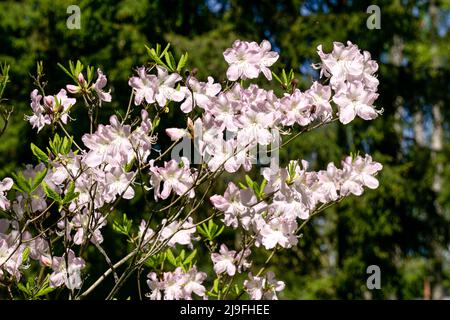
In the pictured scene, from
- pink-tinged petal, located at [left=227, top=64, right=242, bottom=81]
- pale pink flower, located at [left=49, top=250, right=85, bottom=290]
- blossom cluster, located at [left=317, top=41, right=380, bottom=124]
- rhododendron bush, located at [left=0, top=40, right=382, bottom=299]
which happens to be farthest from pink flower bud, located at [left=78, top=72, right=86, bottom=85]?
blossom cluster, located at [left=317, top=41, right=380, bottom=124]

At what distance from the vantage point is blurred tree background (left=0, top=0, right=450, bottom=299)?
5.79m

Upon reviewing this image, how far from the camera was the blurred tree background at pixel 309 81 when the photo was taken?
5.79 meters

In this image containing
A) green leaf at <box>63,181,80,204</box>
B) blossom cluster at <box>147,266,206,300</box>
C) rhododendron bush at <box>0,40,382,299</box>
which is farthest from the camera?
blossom cluster at <box>147,266,206,300</box>

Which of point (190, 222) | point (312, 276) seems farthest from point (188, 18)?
point (190, 222)

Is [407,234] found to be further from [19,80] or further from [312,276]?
[19,80]

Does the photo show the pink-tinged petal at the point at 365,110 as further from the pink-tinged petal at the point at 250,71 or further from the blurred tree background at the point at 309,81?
the blurred tree background at the point at 309,81

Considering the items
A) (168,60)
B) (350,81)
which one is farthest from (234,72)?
(350,81)

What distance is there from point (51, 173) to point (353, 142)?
4.98 m

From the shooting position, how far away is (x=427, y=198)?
6.95 metres

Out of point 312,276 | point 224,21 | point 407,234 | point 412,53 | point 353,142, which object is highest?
point 412,53

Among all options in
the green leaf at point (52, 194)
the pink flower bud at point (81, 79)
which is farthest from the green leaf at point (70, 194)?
the pink flower bud at point (81, 79)

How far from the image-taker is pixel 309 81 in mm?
6246

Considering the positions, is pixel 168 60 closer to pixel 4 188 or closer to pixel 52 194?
pixel 52 194

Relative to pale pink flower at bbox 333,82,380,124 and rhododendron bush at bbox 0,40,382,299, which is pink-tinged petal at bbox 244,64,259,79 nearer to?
rhododendron bush at bbox 0,40,382,299
